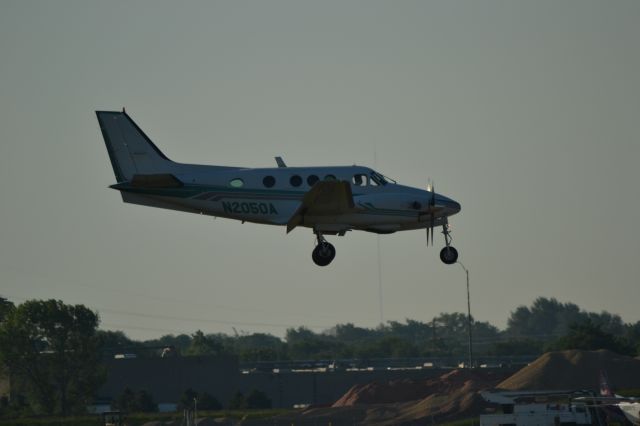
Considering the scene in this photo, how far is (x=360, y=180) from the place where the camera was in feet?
175

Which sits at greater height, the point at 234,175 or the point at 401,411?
the point at 234,175

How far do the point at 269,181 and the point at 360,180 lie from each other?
12.8ft

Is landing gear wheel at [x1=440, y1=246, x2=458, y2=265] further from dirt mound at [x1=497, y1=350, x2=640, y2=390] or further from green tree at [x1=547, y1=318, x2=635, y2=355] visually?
green tree at [x1=547, y1=318, x2=635, y2=355]

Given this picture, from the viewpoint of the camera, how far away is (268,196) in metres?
52.9

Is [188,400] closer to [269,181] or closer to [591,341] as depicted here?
[591,341]

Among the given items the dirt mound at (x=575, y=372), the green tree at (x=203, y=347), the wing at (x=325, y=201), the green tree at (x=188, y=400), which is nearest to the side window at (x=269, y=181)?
the wing at (x=325, y=201)

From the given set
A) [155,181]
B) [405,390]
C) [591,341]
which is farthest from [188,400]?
[155,181]

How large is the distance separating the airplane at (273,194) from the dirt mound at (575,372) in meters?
35.9

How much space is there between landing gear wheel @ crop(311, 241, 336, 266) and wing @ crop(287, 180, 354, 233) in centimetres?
160

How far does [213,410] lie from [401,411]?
23.3 m

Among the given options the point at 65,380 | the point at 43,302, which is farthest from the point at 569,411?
the point at 43,302

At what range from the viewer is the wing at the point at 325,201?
50562 mm

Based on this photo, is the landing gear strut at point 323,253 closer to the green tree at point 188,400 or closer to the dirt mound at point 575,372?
the dirt mound at point 575,372

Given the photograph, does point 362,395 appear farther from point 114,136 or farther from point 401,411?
point 114,136
